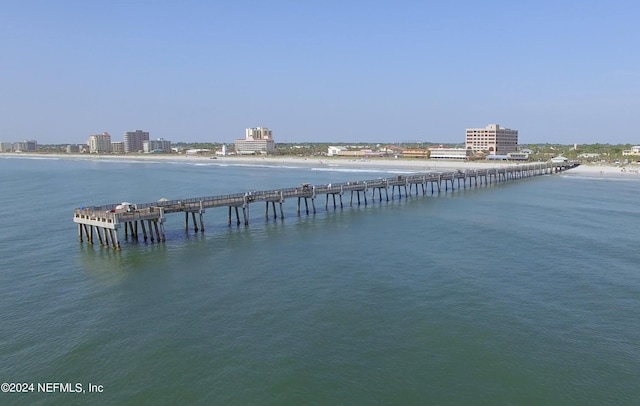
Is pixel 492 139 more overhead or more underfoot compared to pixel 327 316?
more overhead

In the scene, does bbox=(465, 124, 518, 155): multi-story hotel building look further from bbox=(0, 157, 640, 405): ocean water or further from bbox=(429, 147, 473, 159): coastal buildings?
bbox=(0, 157, 640, 405): ocean water

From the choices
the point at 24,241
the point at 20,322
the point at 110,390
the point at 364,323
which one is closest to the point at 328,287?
the point at 364,323

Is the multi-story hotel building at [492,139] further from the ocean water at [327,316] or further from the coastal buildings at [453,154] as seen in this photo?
the ocean water at [327,316]

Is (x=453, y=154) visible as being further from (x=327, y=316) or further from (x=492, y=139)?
(x=327, y=316)

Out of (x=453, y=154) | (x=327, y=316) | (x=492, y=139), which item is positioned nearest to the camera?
(x=327, y=316)

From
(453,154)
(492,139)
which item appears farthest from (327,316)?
(492,139)

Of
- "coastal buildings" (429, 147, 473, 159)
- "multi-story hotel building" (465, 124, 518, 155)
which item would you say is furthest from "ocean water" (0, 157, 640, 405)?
"multi-story hotel building" (465, 124, 518, 155)

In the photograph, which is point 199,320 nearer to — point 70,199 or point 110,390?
point 110,390
